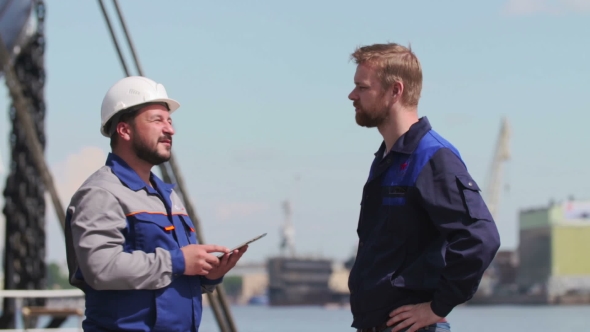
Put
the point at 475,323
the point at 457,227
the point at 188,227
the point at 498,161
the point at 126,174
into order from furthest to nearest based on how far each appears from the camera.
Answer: the point at 498,161 < the point at 475,323 < the point at 188,227 < the point at 126,174 < the point at 457,227

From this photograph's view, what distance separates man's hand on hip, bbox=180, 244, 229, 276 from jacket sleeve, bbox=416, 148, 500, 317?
743mm

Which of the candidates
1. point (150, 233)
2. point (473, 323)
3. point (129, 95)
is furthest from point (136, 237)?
point (473, 323)

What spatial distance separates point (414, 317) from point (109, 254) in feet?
3.26

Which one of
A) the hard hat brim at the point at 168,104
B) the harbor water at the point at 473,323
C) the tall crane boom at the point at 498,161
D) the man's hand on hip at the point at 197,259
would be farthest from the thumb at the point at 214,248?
the tall crane boom at the point at 498,161

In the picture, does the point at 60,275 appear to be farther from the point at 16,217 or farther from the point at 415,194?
the point at 415,194

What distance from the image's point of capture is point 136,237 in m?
3.85

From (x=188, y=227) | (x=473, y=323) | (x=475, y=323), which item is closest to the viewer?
(x=188, y=227)

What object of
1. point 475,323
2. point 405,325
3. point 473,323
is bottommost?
point 475,323

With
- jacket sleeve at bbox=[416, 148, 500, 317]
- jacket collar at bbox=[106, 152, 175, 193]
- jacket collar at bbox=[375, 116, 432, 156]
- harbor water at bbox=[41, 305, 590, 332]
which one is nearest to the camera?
jacket sleeve at bbox=[416, 148, 500, 317]

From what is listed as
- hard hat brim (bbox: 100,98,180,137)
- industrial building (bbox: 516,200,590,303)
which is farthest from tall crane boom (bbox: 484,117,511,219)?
hard hat brim (bbox: 100,98,180,137)

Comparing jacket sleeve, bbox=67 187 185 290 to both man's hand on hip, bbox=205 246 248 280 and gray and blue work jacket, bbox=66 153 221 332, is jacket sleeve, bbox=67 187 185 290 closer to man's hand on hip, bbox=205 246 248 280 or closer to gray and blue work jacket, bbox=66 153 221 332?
gray and blue work jacket, bbox=66 153 221 332

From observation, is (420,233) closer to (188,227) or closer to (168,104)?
(188,227)

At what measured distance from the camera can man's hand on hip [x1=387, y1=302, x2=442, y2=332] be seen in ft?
12.0

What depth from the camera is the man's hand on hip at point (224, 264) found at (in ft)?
13.0
